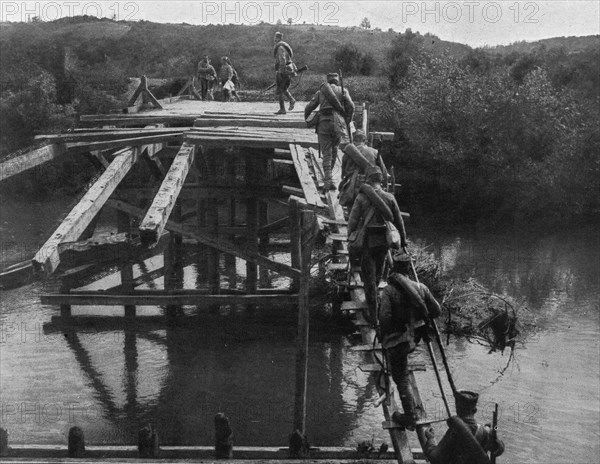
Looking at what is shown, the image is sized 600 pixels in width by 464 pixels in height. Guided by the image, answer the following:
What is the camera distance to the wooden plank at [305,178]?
992 cm

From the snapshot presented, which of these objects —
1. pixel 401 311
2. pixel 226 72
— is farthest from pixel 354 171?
pixel 226 72

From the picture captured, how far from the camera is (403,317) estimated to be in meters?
6.60

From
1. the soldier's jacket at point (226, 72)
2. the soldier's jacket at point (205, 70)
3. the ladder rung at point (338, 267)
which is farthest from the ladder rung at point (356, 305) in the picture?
the soldier's jacket at point (205, 70)

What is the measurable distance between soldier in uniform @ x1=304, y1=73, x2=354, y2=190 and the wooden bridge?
0.41 metres

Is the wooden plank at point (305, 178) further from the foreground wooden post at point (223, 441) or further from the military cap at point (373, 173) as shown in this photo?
the foreground wooden post at point (223, 441)

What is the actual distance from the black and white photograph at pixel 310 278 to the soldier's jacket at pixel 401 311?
0.02 m

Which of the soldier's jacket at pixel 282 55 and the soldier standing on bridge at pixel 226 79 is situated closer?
the soldier's jacket at pixel 282 55

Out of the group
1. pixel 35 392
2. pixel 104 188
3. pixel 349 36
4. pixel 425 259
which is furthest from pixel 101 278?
pixel 349 36

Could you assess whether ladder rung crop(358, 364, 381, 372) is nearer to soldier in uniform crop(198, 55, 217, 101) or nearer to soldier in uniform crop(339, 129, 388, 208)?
soldier in uniform crop(339, 129, 388, 208)

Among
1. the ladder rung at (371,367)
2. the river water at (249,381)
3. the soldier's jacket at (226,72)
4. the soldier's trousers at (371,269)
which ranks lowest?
the river water at (249,381)

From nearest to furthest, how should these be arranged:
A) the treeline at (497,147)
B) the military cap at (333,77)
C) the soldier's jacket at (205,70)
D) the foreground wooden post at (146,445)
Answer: the foreground wooden post at (146,445)
the military cap at (333,77)
the soldier's jacket at (205,70)
the treeline at (497,147)

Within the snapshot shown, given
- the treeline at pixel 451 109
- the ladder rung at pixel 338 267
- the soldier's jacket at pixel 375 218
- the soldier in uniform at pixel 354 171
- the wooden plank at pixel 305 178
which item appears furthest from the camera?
the treeline at pixel 451 109

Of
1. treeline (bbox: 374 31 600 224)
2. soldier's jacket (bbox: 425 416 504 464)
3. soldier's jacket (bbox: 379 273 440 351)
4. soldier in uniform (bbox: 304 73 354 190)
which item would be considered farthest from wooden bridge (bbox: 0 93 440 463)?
treeline (bbox: 374 31 600 224)

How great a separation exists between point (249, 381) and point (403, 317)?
7.84 metres
